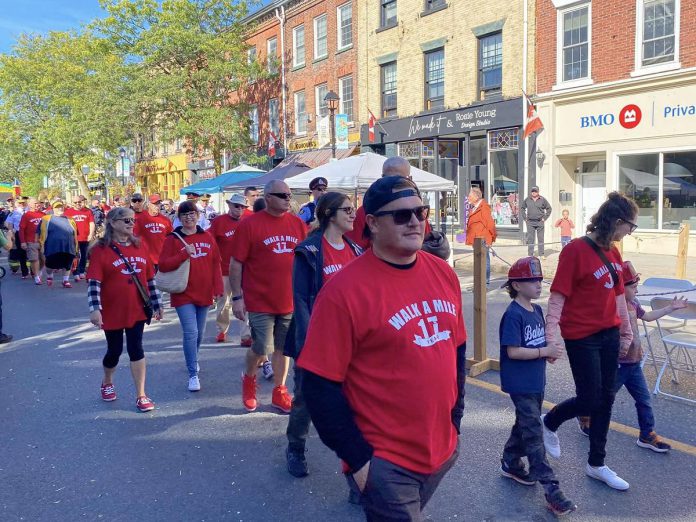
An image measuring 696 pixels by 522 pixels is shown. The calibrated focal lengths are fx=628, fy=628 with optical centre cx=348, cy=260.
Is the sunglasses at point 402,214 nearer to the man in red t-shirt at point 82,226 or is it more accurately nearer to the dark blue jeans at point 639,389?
the dark blue jeans at point 639,389

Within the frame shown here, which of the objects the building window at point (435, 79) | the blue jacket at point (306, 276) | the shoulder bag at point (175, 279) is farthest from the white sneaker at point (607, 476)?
the building window at point (435, 79)

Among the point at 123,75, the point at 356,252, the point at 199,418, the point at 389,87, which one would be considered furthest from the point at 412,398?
the point at 123,75

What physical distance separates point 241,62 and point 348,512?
25.9 metres

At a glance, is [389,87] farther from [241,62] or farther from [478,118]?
[241,62]

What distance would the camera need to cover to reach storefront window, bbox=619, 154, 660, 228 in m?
16.2

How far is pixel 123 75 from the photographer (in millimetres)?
25547

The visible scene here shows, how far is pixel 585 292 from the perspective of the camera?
3.76m

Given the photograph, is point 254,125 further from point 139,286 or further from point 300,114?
point 139,286

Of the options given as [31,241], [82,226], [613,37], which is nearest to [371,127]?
[613,37]

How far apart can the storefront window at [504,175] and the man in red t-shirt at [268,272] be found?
49.9 ft

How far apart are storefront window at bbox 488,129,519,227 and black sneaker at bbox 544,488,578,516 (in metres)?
16.4

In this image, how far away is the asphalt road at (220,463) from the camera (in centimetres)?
365

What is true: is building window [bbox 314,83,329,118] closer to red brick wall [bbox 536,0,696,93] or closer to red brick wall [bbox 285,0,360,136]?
red brick wall [bbox 285,0,360,136]

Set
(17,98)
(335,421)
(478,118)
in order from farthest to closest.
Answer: (17,98), (478,118), (335,421)
